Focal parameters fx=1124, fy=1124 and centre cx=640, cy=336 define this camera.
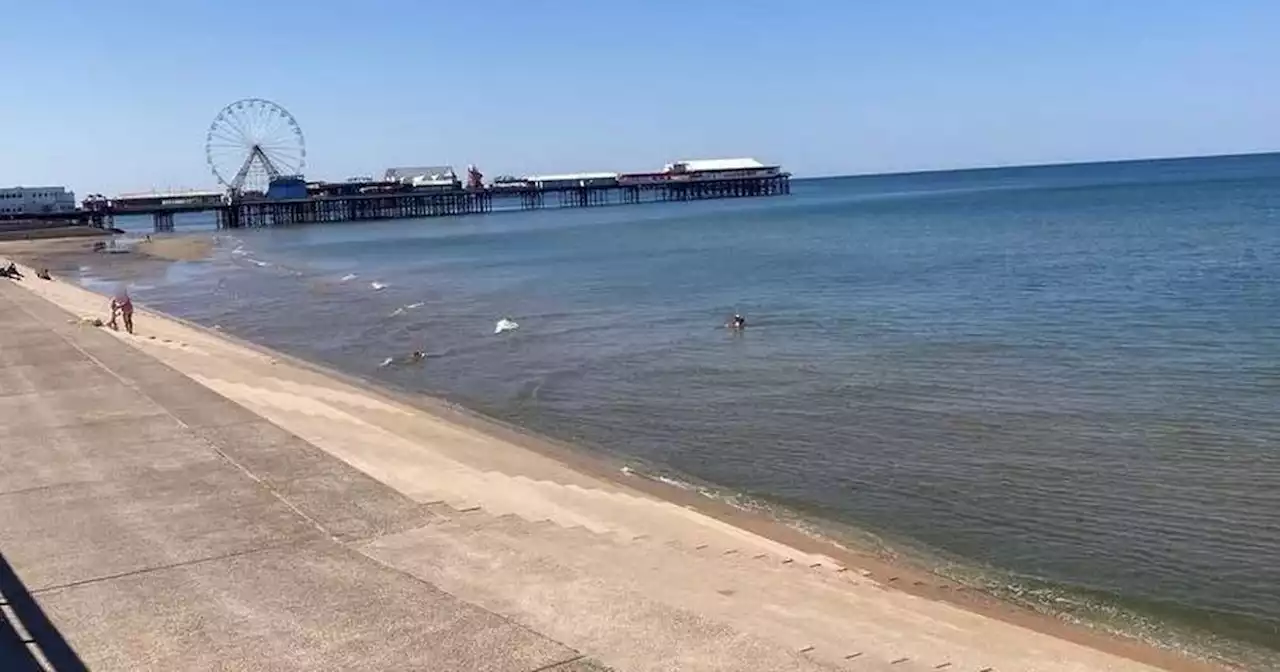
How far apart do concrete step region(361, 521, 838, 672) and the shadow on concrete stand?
2.64 meters

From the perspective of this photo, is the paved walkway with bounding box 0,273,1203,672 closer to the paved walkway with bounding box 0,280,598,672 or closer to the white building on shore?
the paved walkway with bounding box 0,280,598,672

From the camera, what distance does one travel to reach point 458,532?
35.7ft

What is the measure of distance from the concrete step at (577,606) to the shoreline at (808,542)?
10.2 ft

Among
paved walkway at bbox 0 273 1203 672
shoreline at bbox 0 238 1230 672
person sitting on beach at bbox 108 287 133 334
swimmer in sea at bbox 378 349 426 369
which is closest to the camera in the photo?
Result: paved walkway at bbox 0 273 1203 672

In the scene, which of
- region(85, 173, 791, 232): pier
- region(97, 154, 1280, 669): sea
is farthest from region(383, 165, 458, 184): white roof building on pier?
region(97, 154, 1280, 669): sea

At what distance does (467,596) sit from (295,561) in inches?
69.2

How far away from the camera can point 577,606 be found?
28.5 feet

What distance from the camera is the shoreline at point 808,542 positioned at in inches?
377

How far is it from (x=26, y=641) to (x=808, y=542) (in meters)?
7.70

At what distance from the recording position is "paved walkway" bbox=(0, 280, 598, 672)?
7.60 meters

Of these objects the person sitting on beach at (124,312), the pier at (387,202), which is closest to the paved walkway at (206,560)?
the person sitting on beach at (124,312)

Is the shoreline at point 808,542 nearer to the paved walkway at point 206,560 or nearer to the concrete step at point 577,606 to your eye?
the concrete step at point 577,606

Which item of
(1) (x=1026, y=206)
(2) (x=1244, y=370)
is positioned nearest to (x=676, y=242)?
(1) (x=1026, y=206)

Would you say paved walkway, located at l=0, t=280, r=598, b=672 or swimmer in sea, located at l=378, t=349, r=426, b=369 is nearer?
paved walkway, located at l=0, t=280, r=598, b=672
